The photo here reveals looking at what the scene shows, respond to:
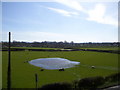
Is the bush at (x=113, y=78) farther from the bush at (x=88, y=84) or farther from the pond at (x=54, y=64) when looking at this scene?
the pond at (x=54, y=64)

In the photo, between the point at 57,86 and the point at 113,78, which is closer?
the point at 57,86

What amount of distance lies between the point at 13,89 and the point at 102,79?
983 cm

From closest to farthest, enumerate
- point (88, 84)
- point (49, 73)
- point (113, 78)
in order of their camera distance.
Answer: point (88, 84)
point (113, 78)
point (49, 73)

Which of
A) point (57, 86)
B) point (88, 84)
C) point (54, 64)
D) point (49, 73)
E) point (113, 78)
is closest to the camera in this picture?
point (57, 86)

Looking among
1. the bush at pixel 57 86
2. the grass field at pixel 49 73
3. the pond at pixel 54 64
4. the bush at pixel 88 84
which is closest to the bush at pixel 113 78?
the bush at pixel 88 84

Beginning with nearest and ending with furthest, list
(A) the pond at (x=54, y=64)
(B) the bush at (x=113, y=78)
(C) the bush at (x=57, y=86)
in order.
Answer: (C) the bush at (x=57, y=86) < (B) the bush at (x=113, y=78) < (A) the pond at (x=54, y=64)

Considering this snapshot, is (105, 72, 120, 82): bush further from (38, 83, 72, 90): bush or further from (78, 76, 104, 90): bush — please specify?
(38, 83, 72, 90): bush

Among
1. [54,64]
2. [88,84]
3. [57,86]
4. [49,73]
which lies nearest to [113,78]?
[88,84]

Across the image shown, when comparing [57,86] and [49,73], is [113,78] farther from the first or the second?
[49,73]

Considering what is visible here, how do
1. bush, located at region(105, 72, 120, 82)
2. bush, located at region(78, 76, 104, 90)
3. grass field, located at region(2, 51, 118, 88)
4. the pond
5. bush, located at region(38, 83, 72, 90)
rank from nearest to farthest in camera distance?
bush, located at region(38, 83, 72, 90), bush, located at region(78, 76, 104, 90), bush, located at region(105, 72, 120, 82), grass field, located at region(2, 51, 118, 88), the pond

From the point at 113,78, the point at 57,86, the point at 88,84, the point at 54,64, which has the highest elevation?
the point at 57,86

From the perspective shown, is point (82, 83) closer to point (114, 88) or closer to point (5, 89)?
point (114, 88)

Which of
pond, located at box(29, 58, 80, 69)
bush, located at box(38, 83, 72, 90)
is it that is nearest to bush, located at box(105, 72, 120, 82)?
bush, located at box(38, 83, 72, 90)

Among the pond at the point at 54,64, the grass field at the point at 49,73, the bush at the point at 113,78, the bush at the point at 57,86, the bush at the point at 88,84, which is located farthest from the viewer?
the pond at the point at 54,64
